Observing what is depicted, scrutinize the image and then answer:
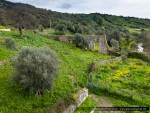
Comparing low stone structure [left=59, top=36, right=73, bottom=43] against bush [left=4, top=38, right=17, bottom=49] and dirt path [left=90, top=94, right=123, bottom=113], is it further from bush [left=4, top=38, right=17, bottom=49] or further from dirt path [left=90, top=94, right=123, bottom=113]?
dirt path [left=90, top=94, right=123, bottom=113]

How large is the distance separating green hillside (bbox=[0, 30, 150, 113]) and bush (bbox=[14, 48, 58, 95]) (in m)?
1.20

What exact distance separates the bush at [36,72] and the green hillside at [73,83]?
1.20 meters

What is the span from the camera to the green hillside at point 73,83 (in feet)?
156

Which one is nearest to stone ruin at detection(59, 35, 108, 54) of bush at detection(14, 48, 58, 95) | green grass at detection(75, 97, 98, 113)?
green grass at detection(75, 97, 98, 113)

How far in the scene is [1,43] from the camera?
80.6 meters

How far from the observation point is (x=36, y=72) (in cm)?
4928

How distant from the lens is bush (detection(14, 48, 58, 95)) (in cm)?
4938

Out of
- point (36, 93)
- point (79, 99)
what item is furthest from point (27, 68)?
point (79, 99)

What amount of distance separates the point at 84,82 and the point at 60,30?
6859 cm

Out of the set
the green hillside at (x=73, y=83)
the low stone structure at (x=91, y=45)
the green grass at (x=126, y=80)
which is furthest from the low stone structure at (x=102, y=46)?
the green grass at (x=126, y=80)

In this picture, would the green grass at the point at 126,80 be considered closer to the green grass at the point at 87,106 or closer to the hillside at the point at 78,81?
the hillside at the point at 78,81

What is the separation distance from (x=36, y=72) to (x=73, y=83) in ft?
A: 38.6

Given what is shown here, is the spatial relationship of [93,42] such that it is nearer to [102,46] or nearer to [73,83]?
[102,46]

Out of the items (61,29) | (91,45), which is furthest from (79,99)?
(61,29)
